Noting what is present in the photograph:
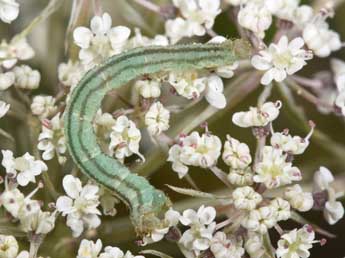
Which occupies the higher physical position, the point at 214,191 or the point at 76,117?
the point at 76,117

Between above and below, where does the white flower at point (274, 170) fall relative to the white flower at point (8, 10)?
below

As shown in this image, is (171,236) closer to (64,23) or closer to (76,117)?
(76,117)

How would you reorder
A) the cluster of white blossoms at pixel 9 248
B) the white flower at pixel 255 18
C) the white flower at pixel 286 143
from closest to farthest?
the cluster of white blossoms at pixel 9 248 < the white flower at pixel 286 143 < the white flower at pixel 255 18

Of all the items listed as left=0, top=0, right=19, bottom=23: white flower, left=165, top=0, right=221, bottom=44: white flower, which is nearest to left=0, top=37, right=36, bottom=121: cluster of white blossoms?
left=0, top=0, right=19, bottom=23: white flower

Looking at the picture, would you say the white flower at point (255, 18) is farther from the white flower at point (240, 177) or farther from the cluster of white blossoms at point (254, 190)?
the white flower at point (240, 177)

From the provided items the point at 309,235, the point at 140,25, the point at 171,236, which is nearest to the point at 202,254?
the point at 171,236

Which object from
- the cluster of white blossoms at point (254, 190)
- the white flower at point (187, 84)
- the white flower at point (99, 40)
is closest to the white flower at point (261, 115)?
the cluster of white blossoms at point (254, 190)

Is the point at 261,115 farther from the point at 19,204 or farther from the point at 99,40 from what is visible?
the point at 19,204
